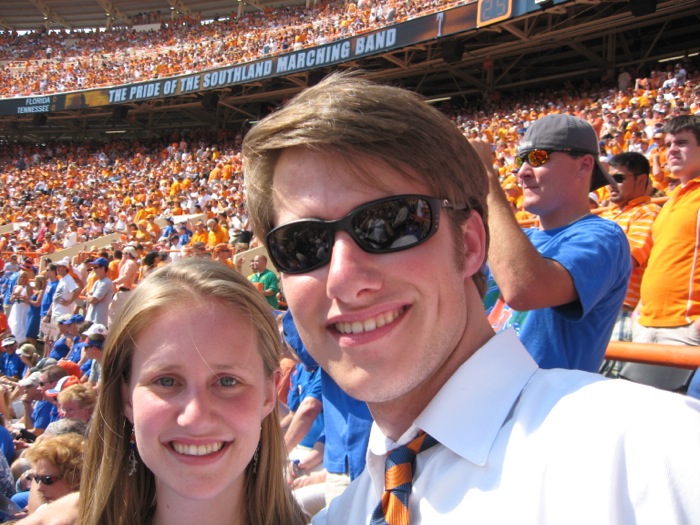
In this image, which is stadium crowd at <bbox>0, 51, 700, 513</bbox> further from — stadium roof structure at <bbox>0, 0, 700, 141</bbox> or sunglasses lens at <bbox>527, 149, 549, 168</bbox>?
stadium roof structure at <bbox>0, 0, 700, 141</bbox>

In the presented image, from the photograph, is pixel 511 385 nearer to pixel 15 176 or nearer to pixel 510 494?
pixel 510 494

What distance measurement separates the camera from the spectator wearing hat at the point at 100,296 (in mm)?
8336

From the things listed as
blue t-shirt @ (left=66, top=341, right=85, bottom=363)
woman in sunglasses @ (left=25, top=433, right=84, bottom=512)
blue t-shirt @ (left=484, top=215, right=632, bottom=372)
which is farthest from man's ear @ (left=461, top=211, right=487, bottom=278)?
blue t-shirt @ (left=66, top=341, right=85, bottom=363)

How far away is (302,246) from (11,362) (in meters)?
8.53

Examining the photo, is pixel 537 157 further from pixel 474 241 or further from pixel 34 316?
pixel 34 316

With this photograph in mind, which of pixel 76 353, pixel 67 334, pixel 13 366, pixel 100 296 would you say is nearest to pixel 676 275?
pixel 76 353

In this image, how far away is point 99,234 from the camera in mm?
17719

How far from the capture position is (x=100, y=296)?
839cm

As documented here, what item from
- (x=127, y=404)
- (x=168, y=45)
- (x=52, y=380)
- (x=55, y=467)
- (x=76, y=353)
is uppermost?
(x=168, y=45)

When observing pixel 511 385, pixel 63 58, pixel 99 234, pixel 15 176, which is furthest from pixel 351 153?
pixel 63 58

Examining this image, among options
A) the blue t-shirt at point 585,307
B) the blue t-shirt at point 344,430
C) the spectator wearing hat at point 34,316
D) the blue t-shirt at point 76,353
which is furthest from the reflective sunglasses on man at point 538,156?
the spectator wearing hat at point 34,316

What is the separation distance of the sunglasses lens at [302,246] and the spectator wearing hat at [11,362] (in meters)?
8.21

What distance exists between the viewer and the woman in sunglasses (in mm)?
2723

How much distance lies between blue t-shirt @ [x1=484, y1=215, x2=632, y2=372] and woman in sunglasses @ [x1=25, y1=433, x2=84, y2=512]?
210 centimetres
